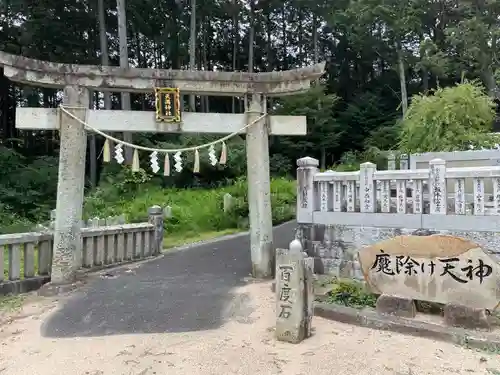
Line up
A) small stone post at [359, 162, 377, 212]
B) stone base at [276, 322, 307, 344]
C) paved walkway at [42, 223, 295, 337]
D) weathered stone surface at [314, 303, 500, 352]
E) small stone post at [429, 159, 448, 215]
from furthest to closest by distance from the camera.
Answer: small stone post at [359, 162, 377, 212] → small stone post at [429, 159, 448, 215] → paved walkway at [42, 223, 295, 337] → stone base at [276, 322, 307, 344] → weathered stone surface at [314, 303, 500, 352]

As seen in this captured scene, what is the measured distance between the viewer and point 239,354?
464cm

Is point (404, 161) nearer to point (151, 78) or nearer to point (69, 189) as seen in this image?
point (151, 78)

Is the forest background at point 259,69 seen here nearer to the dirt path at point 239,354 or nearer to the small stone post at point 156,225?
the small stone post at point 156,225

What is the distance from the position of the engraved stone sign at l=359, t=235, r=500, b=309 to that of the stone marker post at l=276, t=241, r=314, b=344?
126cm

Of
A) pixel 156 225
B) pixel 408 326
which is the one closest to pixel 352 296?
pixel 408 326

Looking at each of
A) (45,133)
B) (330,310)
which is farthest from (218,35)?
(330,310)

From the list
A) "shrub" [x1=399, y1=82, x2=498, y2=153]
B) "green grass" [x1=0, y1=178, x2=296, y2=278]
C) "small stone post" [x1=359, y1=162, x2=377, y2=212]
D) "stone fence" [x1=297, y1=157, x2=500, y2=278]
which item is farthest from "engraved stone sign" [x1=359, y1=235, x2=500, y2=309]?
"shrub" [x1=399, y1=82, x2=498, y2=153]

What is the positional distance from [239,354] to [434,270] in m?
2.74

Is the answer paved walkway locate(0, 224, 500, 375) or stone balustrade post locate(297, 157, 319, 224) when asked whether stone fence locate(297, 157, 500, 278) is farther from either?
paved walkway locate(0, 224, 500, 375)

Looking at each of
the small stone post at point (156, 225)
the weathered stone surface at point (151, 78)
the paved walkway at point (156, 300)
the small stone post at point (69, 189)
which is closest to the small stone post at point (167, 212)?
the small stone post at point (156, 225)

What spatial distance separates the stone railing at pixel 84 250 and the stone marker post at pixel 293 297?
4.61 meters

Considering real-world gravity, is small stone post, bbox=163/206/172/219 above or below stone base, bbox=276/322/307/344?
above

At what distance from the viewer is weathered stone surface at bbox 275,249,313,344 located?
490 centimetres

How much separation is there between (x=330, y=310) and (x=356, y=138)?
20072mm
